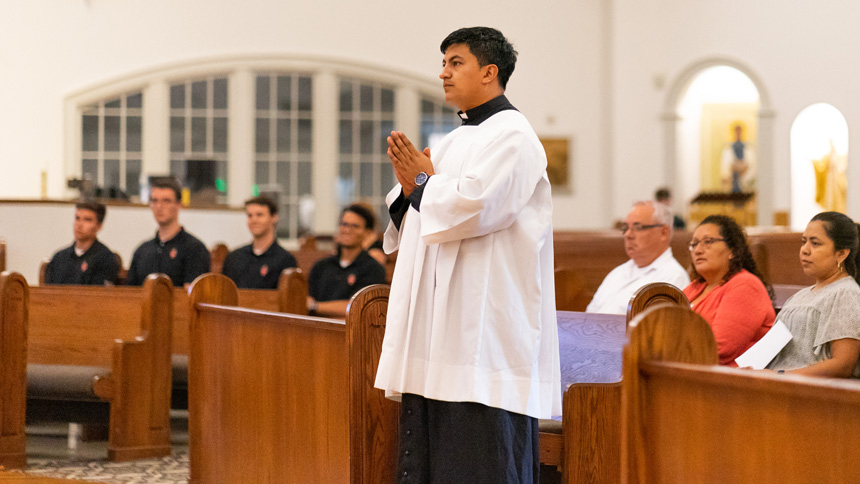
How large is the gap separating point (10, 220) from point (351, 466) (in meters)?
6.09

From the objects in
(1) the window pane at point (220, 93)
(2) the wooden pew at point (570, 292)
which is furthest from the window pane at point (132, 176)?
(2) the wooden pew at point (570, 292)

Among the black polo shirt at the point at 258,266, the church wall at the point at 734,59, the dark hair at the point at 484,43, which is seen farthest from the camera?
the church wall at the point at 734,59

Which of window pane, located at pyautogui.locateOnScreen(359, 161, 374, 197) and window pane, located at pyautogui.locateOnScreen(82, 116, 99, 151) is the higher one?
window pane, located at pyautogui.locateOnScreen(82, 116, 99, 151)

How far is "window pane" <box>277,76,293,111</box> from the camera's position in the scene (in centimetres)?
1323

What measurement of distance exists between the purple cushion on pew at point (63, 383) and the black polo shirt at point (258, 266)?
110cm

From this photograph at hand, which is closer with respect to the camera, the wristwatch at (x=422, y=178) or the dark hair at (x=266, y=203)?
the wristwatch at (x=422, y=178)

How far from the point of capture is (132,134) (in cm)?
1309

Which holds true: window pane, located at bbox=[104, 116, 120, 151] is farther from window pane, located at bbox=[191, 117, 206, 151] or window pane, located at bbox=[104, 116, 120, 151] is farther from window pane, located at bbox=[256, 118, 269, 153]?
window pane, located at bbox=[256, 118, 269, 153]

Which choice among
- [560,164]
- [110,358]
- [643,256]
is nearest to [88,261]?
[110,358]

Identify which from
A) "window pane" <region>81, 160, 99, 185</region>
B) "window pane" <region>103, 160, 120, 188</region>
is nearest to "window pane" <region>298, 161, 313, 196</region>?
"window pane" <region>103, 160, 120, 188</region>

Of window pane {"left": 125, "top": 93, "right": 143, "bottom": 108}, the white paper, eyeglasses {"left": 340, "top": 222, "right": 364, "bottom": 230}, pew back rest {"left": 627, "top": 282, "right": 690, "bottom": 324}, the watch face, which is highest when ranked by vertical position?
window pane {"left": 125, "top": 93, "right": 143, "bottom": 108}

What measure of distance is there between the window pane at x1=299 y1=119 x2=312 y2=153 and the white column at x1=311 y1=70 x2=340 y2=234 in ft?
0.29

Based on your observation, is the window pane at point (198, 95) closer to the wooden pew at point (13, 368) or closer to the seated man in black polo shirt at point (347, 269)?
the seated man in black polo shirt at point (347, 269)

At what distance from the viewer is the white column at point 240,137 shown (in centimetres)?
1306
